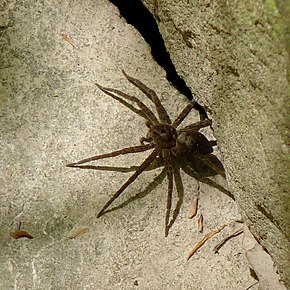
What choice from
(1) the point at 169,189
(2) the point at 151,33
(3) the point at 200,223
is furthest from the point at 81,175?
(2) the point at 151,33

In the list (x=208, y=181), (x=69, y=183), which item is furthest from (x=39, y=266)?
(x=208, y=181)

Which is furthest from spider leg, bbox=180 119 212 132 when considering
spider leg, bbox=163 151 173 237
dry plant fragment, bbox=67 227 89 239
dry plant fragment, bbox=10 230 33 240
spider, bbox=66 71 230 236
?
dry plant fragment, bbox=10 230 33 240

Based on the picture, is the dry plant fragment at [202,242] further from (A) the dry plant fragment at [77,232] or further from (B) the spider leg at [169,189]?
(A) the dry plant fragment at [77,232]

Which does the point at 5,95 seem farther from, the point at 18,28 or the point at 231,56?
the point at 231,56

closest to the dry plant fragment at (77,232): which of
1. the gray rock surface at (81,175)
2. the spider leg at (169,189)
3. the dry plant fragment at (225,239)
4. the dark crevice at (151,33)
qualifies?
the gray rock surface at (81,175)

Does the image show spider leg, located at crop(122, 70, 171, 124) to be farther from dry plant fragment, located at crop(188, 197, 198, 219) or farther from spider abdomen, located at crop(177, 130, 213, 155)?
dry plant fragment, located at crop(188, 197, 198, 219)

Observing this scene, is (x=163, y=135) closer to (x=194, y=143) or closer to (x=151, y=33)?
(x=194, y=143)

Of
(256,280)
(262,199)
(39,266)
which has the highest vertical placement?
(262,199)
